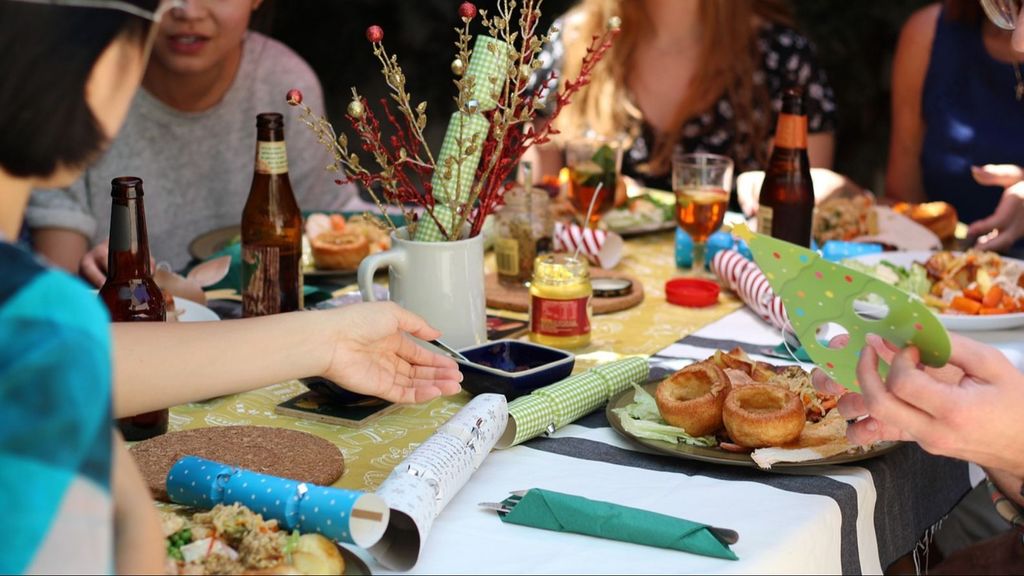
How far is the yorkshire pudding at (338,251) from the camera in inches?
96.3

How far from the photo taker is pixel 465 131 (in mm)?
1908

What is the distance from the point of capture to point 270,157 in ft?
6.37

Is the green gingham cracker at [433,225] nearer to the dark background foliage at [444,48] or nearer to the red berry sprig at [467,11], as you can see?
the red berry sprig at [467,11]

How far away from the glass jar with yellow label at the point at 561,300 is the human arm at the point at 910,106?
2128mm

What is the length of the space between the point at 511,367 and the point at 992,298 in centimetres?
94

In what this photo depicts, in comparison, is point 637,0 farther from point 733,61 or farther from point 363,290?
point 363,290

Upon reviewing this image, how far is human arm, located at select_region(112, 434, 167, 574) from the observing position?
90 centimetres

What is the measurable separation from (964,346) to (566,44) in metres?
2.84

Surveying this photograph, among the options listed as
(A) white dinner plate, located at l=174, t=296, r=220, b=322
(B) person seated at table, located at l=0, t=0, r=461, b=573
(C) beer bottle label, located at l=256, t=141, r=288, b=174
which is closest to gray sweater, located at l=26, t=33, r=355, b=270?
(A) white dinner plate, located at l=174, t=296, r=220, b=322

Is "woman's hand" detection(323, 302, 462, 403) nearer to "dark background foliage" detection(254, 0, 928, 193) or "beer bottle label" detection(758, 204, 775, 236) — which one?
"beer bottle label" detection(758, 204, 775, 236)

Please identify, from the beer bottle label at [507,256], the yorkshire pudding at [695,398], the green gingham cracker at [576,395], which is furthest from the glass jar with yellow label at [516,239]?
the yorkshire pudding at [695,398]

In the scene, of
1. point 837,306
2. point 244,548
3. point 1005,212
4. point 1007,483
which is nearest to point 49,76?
point 244,548

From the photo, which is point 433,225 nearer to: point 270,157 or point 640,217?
point 270,157

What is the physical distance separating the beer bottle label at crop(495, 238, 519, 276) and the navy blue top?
1.83 m
